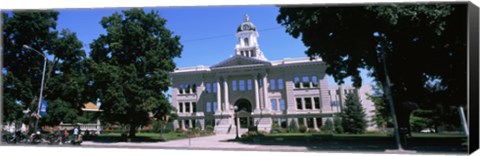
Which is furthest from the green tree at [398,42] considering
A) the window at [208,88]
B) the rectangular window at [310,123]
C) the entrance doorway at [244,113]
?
the window at [208,88]

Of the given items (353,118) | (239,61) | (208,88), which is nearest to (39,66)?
(208,88)

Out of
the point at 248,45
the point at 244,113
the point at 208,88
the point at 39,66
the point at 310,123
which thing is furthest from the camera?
the point at 248,45

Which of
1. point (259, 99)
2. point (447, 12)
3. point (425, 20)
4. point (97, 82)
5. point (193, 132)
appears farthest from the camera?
point (259, 99)

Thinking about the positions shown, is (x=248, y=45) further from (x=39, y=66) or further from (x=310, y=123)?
(x=39, y=66)

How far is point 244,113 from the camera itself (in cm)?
3488

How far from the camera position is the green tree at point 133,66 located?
73.6 feet

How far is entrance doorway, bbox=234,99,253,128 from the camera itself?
34.8 m

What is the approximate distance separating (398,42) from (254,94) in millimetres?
18553

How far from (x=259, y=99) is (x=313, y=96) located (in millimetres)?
5372

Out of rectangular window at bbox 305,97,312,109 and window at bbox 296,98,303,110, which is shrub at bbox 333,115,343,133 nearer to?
rectangular window at bbox 305,97,312,109

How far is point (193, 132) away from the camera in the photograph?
29.8 metres

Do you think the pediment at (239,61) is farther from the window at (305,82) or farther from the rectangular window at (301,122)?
the rectangular window at (301,122)

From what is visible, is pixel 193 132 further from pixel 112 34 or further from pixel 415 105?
pixel 415 105

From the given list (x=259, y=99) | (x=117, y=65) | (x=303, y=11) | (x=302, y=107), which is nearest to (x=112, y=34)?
(x=117, y=65)
